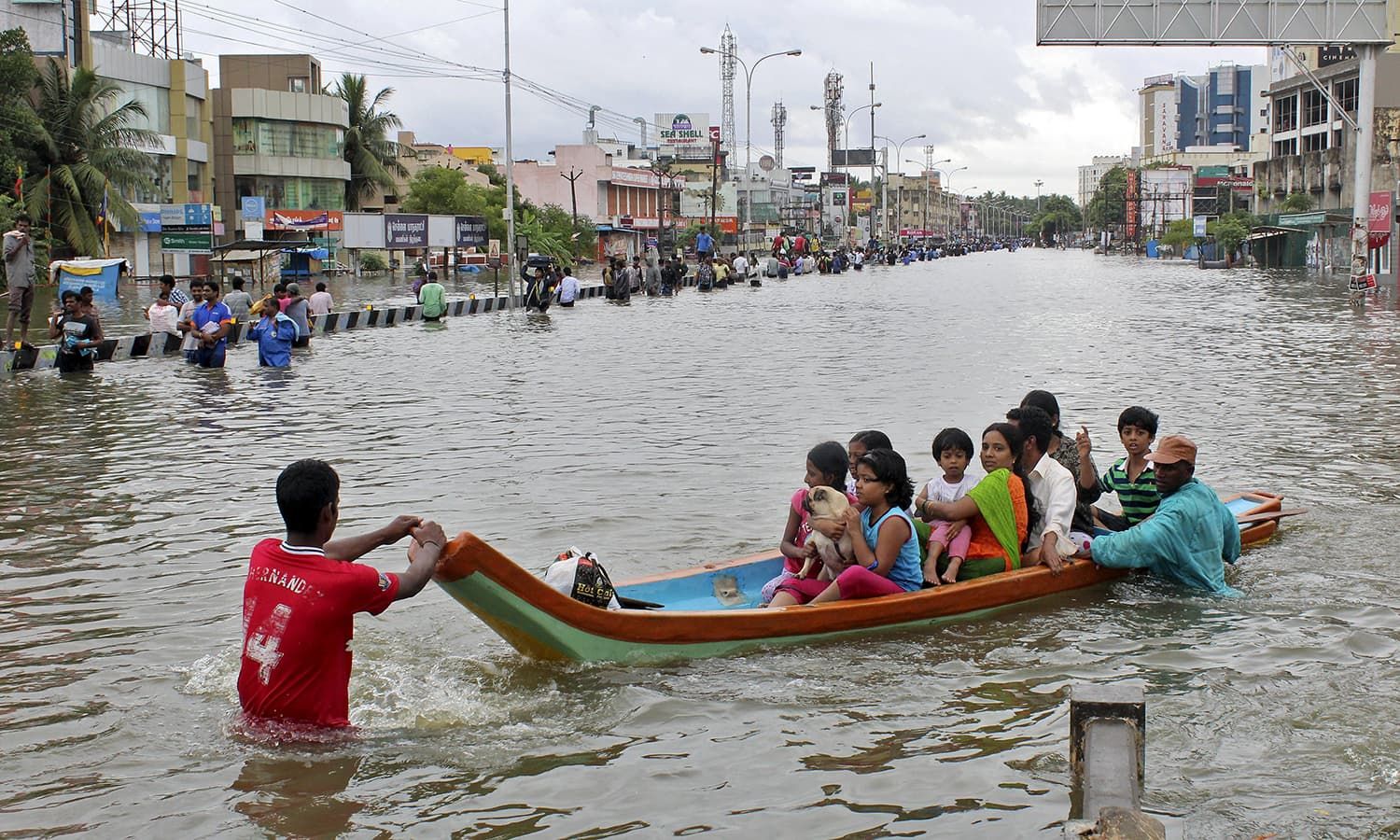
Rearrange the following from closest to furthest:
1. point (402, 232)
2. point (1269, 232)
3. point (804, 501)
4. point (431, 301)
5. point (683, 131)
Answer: point (804, 501)
point (431, 301)
point (402, 232)
point (1269, 232)
point (683, 131)

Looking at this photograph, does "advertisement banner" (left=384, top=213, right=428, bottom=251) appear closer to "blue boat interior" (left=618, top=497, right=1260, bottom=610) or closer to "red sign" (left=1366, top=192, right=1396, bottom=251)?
"red sign" (left=1366, top=192, right=1396, bottom=251)

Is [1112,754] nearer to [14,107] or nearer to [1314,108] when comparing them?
[14,107]

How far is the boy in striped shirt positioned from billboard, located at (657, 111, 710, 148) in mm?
125793

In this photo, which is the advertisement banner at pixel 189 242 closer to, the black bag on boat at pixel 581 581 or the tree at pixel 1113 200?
the black bag on boat at pixel 581 581

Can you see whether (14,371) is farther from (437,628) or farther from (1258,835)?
(1258,835)

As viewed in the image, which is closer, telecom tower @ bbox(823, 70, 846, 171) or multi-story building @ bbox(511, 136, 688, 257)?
multi-story building @ bbox(511, 136, 688, 257)

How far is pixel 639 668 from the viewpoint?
7055 millimetres

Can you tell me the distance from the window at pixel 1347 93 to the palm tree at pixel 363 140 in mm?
49423

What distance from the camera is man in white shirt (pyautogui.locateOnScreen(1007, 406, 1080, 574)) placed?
823 cm

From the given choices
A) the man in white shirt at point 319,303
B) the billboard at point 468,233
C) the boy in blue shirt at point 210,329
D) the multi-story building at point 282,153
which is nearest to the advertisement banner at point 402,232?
the billboard at point 468,233

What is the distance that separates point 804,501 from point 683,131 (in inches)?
5076

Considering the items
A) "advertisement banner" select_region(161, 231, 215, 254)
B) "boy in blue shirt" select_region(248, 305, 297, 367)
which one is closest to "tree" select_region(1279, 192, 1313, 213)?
→ "advertisement banner" select_region(161, 231, 215, 254)

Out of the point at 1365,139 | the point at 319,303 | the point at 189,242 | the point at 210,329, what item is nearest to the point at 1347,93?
the point at 1365,139

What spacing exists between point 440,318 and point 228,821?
28.6 metres
